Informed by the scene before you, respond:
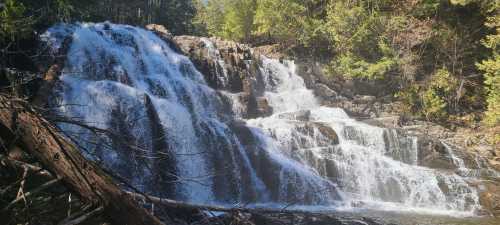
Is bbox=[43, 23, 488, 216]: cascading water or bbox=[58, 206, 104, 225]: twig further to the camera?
bbox=[43, 23, 488, 216]: cascading water

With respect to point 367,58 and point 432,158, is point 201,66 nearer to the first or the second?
point 367,58

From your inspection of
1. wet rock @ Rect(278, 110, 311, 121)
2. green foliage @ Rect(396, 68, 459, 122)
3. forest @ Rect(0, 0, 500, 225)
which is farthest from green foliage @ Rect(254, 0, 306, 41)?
wet rock @ Rect(278, 110, 311, 121)

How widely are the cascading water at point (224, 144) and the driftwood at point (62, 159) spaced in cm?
921

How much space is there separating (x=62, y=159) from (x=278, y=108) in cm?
2138

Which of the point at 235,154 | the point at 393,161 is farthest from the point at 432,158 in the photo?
the point at 235,154

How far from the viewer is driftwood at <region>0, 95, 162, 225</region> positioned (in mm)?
2186

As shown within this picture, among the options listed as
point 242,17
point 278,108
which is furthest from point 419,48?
point 242,17

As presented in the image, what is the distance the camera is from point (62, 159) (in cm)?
221

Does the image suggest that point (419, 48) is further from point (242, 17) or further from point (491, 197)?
point (242, 17)

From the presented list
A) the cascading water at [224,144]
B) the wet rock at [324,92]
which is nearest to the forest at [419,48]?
the wet rock at [324,92]

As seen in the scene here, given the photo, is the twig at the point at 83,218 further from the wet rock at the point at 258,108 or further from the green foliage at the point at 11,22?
the wet rock at the point at 258,108

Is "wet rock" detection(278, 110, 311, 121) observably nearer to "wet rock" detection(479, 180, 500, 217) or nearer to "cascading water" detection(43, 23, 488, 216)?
"cascading water" detection(43, 23, 488, 216)

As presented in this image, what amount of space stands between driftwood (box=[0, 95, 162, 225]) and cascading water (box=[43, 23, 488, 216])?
30.2 feet

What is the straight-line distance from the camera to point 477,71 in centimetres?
2398
